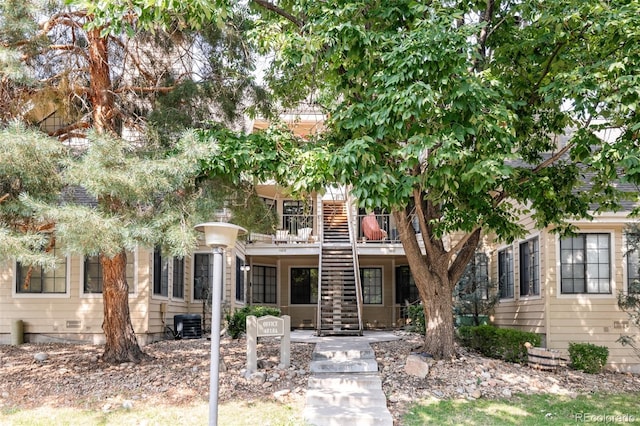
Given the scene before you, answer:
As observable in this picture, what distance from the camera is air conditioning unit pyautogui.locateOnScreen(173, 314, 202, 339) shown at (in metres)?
15.4

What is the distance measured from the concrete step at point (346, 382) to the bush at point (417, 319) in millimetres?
5770

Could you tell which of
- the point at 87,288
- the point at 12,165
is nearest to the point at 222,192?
the point at 12,165

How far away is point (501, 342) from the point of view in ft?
41.8

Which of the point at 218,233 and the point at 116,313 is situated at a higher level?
the point at 218,233

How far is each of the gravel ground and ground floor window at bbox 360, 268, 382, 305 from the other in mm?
10385

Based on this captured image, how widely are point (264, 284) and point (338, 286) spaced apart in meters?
5.49

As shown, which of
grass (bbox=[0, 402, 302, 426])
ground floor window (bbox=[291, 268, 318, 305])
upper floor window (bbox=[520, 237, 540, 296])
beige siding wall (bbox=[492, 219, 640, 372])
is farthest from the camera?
ground floor window (bbox=[291, 268, 318, 305])

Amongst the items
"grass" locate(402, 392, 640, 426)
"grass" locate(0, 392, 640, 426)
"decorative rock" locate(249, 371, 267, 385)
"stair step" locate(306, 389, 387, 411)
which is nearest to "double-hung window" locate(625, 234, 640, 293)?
"grass" locate(402, 392, 640, 426)

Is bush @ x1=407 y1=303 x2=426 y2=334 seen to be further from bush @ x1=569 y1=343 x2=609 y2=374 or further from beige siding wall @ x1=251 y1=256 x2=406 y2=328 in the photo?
beige siding wall @ x1=251 y1=256 x2=406 y2=328

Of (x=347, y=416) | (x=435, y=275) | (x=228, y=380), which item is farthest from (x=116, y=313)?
(x=435, y=275)

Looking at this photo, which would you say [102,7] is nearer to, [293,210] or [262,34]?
[262,34]

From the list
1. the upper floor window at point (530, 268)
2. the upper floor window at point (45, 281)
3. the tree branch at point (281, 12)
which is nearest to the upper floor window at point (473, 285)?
the upper floor window at point (530, 268)

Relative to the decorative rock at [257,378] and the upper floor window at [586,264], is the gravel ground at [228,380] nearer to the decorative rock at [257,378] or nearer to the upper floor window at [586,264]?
the decorative rock at [257,378]

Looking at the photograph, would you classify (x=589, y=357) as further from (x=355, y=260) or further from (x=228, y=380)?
(x=355, y=260)
